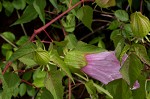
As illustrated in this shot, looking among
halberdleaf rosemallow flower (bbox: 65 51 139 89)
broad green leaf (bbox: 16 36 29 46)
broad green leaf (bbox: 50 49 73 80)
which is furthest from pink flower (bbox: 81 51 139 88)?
broad green leaf (bbox: 16 36 29 46)

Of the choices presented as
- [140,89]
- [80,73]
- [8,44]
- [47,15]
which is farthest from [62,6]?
[140,89]

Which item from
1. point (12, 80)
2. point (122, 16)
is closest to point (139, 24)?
point (12, 80)

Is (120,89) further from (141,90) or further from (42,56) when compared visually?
(42,56)

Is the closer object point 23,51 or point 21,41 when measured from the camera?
point 23,51

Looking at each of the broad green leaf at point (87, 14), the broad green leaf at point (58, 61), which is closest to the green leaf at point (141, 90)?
the broad green leaf at point (58, 61)

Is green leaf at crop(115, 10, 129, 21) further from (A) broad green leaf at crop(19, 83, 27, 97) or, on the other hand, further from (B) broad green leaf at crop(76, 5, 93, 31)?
(A) broad green leaf at crop(19, 83, 27, 97)
